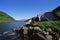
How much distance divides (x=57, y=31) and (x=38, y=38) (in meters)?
2.86

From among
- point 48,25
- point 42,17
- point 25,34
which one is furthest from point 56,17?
point 25,34

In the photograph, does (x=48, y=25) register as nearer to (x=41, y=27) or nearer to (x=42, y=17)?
(x=41, y=27)

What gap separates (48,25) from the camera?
75.0 feet

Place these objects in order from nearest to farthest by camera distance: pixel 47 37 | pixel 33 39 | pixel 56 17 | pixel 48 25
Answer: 1. pixel 47 37
2. pixel 33 39
3. pixel 48 25
4. pixel 56 17

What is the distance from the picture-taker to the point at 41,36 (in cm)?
2005

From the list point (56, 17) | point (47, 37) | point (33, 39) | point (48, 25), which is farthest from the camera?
point (56, 17)

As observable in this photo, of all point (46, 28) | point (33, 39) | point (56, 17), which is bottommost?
point (33, 39)

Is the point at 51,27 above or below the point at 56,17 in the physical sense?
below

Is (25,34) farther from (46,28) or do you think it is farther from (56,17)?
(56,17)

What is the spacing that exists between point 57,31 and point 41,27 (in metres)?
2.63

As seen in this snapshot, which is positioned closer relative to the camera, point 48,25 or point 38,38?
point 38,38

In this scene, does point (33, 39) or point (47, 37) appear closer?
point (47, 37)

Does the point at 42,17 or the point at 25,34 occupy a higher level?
the point at 42,17

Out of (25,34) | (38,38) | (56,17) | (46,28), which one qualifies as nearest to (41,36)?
(38,38)
